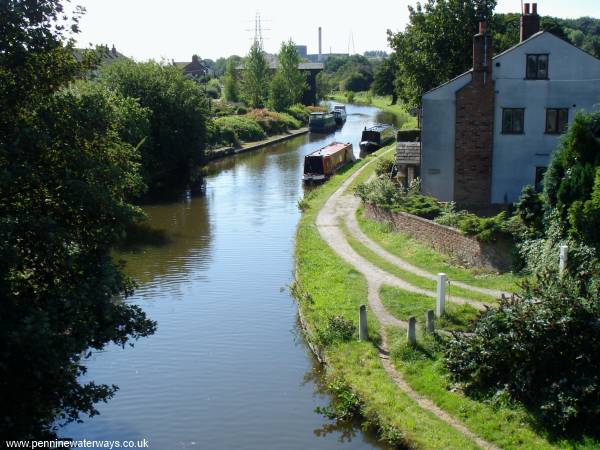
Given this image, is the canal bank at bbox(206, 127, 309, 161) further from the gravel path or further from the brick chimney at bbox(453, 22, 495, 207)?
the brick chimney at bbox(453, 22, 495, 207)

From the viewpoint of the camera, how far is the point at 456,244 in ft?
74.5

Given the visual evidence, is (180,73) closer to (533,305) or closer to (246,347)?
(246,347)

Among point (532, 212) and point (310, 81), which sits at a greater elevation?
point (310, 81)

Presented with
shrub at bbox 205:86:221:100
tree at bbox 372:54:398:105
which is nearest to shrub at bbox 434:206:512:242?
tree at bbox 372:54:398:105

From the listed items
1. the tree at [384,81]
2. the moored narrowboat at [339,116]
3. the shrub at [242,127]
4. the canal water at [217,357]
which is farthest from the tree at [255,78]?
the canal water at [217,357]

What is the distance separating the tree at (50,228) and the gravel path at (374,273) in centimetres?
595

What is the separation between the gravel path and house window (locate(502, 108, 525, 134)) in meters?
7.57

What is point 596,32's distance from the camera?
174875 mm

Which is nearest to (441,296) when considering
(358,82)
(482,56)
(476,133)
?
(476,133)

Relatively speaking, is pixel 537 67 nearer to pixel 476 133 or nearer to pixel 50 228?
pixel 476 133

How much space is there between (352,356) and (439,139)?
51.1 ft

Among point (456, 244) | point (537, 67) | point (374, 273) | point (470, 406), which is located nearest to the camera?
point (470, 406)

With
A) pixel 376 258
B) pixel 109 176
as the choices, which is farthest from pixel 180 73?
pixel 109 176

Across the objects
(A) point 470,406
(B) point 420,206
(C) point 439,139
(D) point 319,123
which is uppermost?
(D) point 319,123
